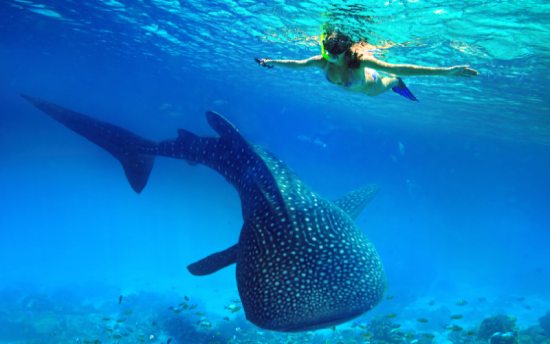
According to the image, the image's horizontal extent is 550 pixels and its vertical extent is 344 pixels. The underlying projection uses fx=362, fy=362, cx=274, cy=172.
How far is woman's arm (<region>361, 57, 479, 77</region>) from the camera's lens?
2.99 m

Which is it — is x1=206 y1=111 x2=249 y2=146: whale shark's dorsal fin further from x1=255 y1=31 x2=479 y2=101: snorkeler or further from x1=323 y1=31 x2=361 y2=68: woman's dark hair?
x1=323 y1=31 x2=361 y2=68: woman's dark hair

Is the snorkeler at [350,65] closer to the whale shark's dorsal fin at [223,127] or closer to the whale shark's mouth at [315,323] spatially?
the whale shark's dorsal fin at [223,127]

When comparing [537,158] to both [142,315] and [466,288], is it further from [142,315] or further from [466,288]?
[142,315]

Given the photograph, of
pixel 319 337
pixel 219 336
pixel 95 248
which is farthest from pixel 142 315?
pixel 95 248

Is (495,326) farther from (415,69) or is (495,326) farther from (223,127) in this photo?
(415,69)

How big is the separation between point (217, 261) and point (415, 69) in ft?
10.2

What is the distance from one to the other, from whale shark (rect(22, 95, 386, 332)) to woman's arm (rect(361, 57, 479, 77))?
1799mm

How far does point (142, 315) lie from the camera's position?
79.3ft

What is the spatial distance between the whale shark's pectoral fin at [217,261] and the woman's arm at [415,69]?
2.55 metres

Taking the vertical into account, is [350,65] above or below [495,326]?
above

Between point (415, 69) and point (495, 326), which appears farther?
point (495, 326)

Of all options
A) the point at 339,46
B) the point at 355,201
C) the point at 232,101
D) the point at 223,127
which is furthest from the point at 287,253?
the point at 232,101

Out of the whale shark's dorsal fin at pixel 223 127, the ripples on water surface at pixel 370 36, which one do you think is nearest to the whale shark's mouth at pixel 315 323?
the whale shark's dorsal fin at pixel 223 127

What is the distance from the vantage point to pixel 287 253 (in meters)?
3.78
